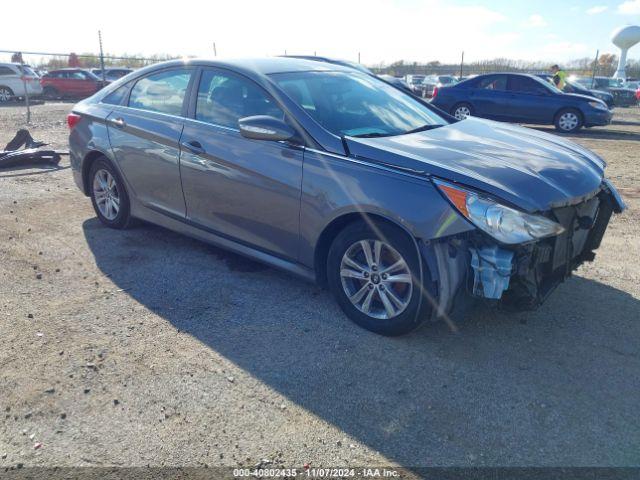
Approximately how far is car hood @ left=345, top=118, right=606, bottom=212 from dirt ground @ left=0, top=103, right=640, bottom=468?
981 millimetres

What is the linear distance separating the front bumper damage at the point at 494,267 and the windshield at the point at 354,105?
111 cm

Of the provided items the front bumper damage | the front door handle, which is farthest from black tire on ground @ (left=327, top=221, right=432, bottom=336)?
the front door handle

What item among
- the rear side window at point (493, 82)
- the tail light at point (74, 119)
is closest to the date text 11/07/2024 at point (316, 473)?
the tail light at point (74, 119)

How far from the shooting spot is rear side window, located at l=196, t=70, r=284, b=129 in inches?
160

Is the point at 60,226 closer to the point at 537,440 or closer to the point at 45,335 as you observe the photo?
the point at 45,335

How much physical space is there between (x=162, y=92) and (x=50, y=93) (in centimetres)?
2420

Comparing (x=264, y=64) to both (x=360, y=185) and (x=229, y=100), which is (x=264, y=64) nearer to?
(x=229, y=100)

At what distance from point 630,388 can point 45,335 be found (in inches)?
140

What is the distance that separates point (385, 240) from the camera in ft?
11.1

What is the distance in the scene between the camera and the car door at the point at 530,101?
1402 cm

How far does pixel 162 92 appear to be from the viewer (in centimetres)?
483

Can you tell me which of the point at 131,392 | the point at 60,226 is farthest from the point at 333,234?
the point at 60,226

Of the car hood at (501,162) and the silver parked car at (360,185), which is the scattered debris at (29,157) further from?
the car hood at (501,162)

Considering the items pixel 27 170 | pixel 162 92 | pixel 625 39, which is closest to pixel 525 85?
pixel 27 170
